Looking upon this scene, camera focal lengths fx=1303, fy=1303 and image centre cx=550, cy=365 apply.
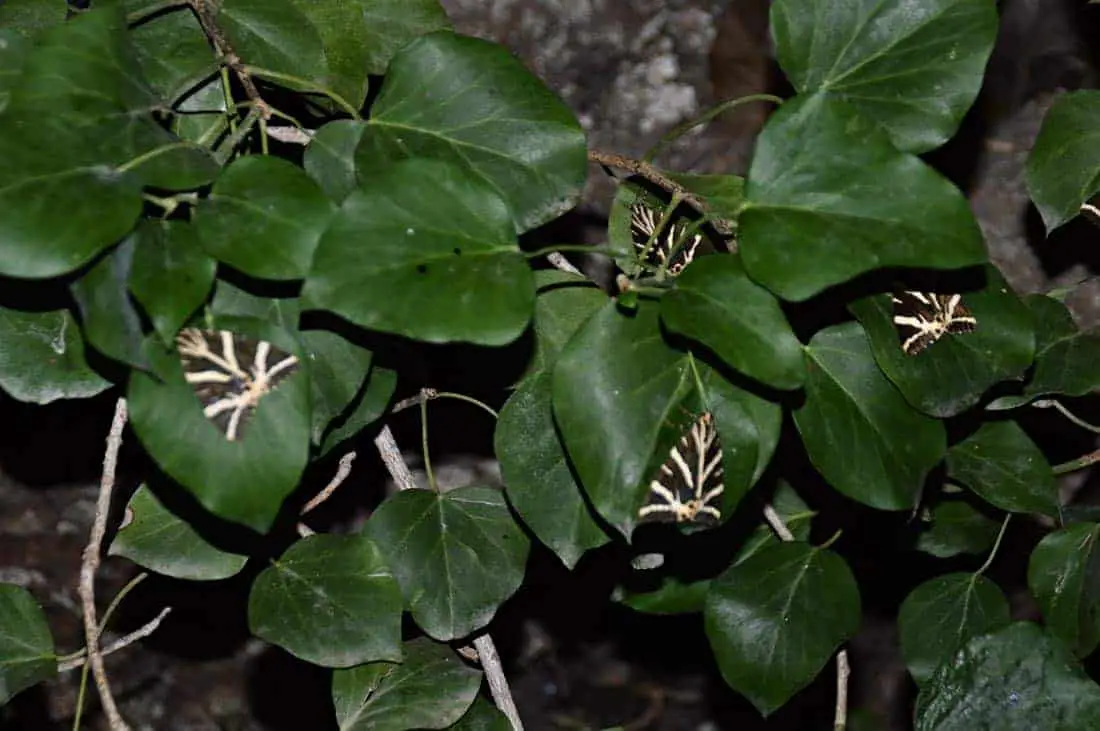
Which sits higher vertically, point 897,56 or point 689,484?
point 897,56

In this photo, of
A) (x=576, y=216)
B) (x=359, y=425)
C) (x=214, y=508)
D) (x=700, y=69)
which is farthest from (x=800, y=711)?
(x=214, y=508)

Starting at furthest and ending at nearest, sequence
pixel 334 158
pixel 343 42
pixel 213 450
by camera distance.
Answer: pixel 343 42, pixel 334 158, pixel 213 450

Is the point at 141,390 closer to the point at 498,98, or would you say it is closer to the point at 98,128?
the point at 98,128

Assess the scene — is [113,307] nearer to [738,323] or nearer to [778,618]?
[738,323]

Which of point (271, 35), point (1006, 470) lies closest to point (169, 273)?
point (271, 35)

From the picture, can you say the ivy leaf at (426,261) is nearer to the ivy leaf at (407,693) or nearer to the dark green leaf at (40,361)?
the dark green leaf at (40,361)

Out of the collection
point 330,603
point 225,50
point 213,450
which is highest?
point 225,50
